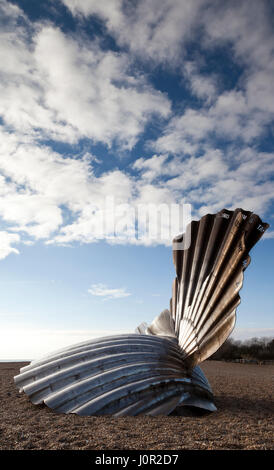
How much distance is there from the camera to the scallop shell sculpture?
4.44m

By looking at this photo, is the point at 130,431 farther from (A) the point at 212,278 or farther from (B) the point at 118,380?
(A) the point at 212,278

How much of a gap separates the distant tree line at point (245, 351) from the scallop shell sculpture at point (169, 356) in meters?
19.9

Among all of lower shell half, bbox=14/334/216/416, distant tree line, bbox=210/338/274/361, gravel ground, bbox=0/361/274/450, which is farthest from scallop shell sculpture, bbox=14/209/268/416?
distant tree line, bbox=210/338/274/361

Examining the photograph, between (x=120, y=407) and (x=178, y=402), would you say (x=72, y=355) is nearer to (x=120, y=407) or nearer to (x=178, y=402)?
(x=120, y=407)

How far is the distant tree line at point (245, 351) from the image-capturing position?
81.1 ft

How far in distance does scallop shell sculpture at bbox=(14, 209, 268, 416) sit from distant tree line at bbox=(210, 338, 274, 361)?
19.9m

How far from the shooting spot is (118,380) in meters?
4.63

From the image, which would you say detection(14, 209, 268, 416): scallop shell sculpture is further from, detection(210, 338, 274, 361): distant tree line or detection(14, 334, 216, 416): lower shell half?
detection(210, 338, 274, 361): distant tree line

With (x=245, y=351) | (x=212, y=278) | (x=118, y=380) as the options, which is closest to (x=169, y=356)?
(x=118, y=380)

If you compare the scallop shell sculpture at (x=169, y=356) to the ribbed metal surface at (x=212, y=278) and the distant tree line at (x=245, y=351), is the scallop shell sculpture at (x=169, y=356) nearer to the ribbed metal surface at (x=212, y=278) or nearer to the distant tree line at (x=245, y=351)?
the ribbed metal surface at (x=212, y=278)

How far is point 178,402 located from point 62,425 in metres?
1.94

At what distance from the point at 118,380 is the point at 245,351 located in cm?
2433

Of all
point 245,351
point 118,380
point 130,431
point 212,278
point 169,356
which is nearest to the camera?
point 130,431

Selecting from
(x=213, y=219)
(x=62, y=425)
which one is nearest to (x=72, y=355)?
(x=62, y=425)
